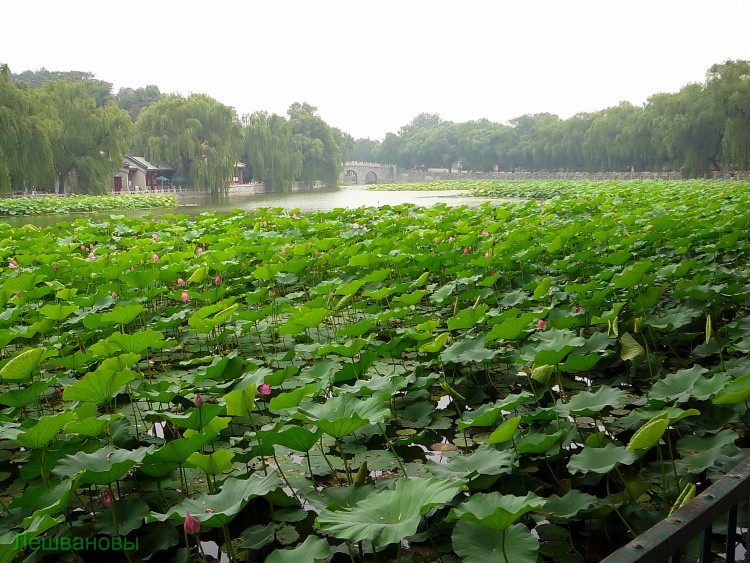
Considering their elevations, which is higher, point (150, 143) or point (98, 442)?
point (150, 143)

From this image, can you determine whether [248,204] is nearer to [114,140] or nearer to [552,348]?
[114,140]

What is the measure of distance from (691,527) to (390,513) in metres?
0.56

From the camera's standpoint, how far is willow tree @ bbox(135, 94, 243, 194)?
22.9m

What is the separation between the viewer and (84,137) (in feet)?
61.5

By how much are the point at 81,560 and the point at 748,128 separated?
2414 cm

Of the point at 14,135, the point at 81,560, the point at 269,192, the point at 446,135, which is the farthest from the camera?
the point at 446,135

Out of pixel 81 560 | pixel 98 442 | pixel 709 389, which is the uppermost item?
pixel 709 389

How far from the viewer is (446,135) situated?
2395 inches

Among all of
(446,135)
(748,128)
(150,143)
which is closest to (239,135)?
(150,143)

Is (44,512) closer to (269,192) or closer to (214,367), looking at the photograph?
(214,367)

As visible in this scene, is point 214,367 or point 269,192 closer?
point 214,367

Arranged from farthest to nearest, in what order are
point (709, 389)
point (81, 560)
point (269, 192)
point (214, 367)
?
point (269, 192) → point (214, 367) → point (709, 389) → point (81, 560)

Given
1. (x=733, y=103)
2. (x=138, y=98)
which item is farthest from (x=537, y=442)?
(x=138, y=98)

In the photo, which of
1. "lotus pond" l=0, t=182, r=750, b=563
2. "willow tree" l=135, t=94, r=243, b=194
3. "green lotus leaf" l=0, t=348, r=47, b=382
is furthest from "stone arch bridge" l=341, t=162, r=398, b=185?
"green lotus leaf" l=0, t=348, r=47, b=382
